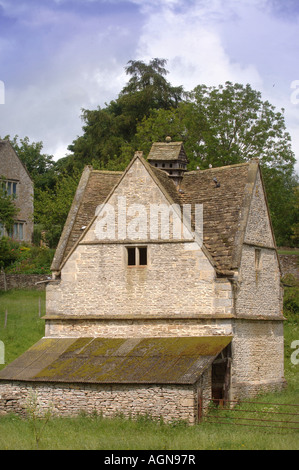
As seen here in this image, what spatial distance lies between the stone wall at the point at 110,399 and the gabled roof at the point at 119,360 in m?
0.29

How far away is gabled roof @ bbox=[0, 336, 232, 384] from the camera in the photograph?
76.2 ft

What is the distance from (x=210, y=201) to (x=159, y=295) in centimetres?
466

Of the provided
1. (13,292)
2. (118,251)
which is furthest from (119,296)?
(13,292)

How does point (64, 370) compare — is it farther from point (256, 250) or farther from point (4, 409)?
point (256, 250)

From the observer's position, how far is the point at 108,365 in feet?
80.7

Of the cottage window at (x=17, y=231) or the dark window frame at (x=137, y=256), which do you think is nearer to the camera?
the dark window frame at (x=137, y=256)

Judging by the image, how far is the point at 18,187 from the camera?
61.4 meters

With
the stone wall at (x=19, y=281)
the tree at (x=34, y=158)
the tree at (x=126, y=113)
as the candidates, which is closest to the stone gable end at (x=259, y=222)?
the stone wall at (x=19, y=281)

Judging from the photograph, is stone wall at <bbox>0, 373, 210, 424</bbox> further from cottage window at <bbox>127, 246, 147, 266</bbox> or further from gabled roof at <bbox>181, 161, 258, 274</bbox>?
cottage window at <bbox>127, 246, 147, 266</bbox>

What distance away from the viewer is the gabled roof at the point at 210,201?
89.4 feet

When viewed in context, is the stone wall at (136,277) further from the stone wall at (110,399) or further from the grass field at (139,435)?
the grass field at (139,435)

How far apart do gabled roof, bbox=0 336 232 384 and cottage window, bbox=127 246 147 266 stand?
2907 millimetres

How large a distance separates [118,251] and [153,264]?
1.47 meters

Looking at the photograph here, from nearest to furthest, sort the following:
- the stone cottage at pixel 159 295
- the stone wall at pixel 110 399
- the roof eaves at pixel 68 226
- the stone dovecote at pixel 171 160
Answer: the stone wall at pixel 110 399 → the stone cottage at pixel 159 295 → the roof eaves at pixel 68 226 → the stone dovecote at pixel 171 160
